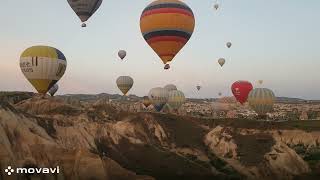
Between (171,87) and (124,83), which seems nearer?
(124,83)

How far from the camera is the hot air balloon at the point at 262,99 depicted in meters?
81.4

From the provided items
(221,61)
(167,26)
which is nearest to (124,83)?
(221,61)

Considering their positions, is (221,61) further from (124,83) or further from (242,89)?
(124,83)

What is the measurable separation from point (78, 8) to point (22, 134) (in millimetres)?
22446

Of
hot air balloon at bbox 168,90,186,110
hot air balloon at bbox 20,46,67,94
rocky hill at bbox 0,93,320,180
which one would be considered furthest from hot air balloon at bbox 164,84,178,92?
hot air balloon at bbox 20,46,67,94

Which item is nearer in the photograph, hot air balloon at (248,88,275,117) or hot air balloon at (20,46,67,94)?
hot air balloon at (20,46,67,94)

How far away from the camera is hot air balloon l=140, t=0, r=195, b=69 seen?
5462 centimetres

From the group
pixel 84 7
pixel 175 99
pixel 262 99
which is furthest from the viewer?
pixel 175 99

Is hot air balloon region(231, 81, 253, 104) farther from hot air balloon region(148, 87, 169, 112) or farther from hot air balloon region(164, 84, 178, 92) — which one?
hot air balloon region(164, 84, 178, 92)

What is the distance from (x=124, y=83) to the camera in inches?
4279

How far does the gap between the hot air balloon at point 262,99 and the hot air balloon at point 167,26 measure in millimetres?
29110

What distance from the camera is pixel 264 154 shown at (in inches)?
2881

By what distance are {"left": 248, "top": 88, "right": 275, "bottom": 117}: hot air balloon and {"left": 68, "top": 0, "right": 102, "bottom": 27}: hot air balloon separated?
3748cm

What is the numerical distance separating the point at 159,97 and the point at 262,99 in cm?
2481
